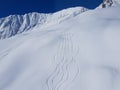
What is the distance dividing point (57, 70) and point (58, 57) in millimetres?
822

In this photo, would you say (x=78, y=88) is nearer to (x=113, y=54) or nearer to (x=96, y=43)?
(x=113, y=54)

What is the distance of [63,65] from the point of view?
789 cm

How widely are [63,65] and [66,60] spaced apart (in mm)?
341

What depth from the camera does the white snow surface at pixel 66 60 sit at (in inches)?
275

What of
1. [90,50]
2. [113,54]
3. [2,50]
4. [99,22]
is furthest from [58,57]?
→ [99,22]

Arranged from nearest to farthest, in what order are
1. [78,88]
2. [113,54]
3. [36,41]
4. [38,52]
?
[78,88]
[113,54]
[38,52]
[36,41]

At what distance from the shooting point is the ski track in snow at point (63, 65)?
7.04 metres

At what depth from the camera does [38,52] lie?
9070mm

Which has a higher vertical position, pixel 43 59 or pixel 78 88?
pixel 43 59

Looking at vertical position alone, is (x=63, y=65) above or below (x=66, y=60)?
below

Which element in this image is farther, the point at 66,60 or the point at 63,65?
the point at 66,60

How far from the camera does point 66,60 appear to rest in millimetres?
8188

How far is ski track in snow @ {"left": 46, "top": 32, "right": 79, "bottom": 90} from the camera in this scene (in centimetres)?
704

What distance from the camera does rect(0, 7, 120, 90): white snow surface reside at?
6984 millimetres
